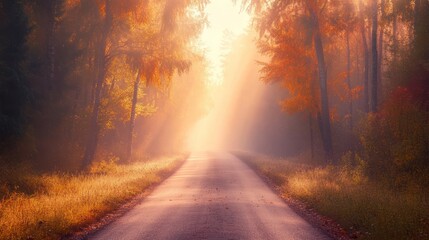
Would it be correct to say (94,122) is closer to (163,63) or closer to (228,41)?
(163,63)

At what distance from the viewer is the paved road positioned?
10.5 m

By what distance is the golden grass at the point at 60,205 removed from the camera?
10.3 metres

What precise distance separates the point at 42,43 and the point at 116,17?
4.52m

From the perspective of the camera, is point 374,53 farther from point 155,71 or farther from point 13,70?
point 13,70

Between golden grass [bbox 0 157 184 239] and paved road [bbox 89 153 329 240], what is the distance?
917mm

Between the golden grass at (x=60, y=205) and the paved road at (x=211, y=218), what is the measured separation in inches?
36.1

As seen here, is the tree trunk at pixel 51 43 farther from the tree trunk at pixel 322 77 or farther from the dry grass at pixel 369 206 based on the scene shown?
the tree trunk at pixel 322 77

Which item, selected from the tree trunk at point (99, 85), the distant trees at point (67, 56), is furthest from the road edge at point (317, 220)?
the tree trunk at point (99, 85)

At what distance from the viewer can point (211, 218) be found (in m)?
12.5

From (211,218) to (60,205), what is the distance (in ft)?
14.8

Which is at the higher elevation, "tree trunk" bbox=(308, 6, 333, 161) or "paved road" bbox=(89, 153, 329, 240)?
"tree trunk" bbox=(308, 6, 333, 161)

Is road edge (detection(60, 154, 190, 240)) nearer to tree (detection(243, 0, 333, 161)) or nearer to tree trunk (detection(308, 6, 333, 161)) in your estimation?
tree (detection(243, 0, 333, 161))

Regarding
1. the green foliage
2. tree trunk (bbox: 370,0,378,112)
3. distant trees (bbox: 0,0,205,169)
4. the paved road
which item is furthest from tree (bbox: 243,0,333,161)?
the paved road

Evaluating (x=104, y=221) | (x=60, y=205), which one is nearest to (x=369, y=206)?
(x=104, y=221)
